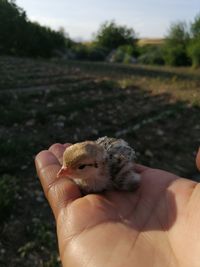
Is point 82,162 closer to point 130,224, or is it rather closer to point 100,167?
point 100,167

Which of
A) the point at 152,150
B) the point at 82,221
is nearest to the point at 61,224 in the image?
the point at 82,221

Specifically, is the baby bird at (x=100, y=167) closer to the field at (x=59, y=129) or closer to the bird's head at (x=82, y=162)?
the bird's head at (x=82, y=162)

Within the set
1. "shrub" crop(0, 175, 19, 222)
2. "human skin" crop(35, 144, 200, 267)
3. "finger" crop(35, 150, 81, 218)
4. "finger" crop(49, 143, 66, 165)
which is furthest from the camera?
"shrub" crop(0, 175, 19, 222)

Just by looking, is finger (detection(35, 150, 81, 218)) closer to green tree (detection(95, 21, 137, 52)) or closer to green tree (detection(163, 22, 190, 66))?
green tree (detection(163, 22, 190, 66))

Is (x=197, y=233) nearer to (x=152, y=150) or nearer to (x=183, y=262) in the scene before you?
(x=183, y=262)

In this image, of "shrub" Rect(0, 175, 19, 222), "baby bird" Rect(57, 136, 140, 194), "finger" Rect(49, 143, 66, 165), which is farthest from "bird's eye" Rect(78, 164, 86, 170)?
"shrub" Rect(0, 175, 19, 222)
